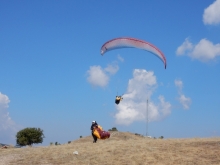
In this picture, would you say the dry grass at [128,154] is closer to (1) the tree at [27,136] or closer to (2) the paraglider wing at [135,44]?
(2) the paraglider wing at [135,44]

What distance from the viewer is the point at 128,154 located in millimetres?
21922

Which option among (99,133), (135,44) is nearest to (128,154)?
(99,133)

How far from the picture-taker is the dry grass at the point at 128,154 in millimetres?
20562

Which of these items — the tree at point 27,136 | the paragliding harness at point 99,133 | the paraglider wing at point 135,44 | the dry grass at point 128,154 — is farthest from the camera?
the tree at point 27,136

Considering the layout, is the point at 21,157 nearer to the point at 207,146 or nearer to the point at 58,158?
the point at 58,158

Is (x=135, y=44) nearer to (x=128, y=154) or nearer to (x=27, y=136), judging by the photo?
(x=128, y=154)

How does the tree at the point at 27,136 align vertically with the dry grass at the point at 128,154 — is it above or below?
above

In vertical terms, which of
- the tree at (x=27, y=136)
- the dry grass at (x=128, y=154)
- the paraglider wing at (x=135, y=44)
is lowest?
the dry grass at (x=128, y=154)

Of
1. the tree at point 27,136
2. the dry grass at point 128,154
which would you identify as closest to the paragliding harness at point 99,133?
the dry grass at point 128,154

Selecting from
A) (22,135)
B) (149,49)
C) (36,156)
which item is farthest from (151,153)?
(22,135)

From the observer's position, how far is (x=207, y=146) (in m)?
23.3

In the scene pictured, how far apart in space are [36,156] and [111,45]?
474 inches

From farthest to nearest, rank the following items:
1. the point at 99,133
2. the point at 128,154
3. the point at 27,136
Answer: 1. the point at 27,136
2. the point at 99,133
3. the point at 128,154

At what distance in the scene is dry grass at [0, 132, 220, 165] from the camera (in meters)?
20.6
